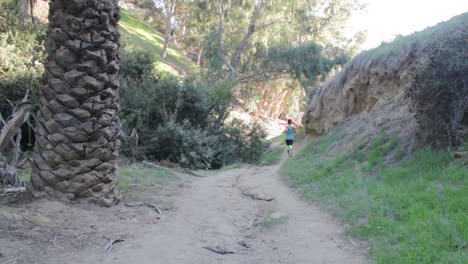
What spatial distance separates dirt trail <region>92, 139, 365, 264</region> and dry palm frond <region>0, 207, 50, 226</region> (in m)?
0.85

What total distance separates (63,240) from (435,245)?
3.96m

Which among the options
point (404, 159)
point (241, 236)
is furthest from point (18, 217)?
point (404, 159)

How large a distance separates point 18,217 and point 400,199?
5058 mm

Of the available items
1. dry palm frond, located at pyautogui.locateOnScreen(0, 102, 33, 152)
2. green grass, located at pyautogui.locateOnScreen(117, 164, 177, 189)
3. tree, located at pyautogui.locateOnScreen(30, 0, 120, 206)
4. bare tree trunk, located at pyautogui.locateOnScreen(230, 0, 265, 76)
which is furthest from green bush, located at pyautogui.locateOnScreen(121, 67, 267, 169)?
bare tree trunk, located at pyautogui.locateOnScreen(230, 0, 265, 76)

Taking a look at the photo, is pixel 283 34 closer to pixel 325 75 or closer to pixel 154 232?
pixel 325 75

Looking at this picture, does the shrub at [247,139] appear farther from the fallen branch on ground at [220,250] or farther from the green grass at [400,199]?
the fallen branch on ground at [220,250]

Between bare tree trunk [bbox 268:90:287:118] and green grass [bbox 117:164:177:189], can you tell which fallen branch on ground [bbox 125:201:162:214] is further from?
bare tree trunk [bbox 268:90:287:118]

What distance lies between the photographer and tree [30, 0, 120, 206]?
15.6 ft

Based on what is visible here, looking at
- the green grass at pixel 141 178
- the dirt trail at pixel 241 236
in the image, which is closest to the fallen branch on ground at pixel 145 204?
the dirt trail at pixel 241 236

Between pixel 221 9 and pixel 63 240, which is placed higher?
pixel 221 9

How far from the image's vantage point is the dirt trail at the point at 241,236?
4.14m

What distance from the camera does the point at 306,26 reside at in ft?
103

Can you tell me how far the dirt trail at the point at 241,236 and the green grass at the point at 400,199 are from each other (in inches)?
16.2

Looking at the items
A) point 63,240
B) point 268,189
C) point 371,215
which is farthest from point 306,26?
point 63,240
